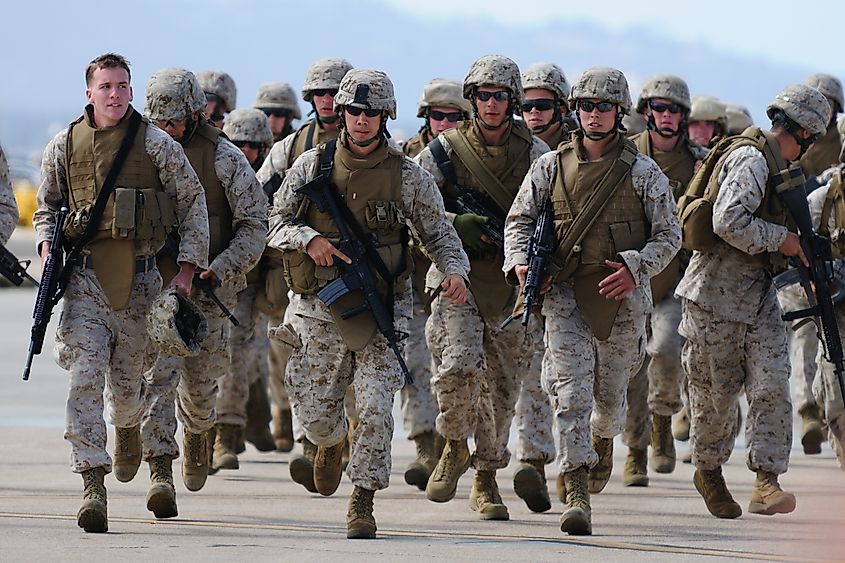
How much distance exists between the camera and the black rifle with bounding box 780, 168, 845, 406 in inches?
389

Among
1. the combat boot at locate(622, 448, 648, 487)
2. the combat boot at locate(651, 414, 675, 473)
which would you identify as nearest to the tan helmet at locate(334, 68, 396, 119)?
the combat boot at locate(622, 448, 648, 487)

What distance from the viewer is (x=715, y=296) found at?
10.1 meters

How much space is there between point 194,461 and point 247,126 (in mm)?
2703

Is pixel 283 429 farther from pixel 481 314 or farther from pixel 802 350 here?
pixel 802 350

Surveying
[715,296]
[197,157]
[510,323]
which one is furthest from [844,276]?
[197,157]

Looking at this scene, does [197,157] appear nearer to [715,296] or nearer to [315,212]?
[315,212]

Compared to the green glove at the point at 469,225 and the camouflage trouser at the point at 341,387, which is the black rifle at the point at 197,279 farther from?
the green glove at the point at 469,225

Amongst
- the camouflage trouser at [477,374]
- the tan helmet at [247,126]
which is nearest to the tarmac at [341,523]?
the camouflage trouser at [477,374]

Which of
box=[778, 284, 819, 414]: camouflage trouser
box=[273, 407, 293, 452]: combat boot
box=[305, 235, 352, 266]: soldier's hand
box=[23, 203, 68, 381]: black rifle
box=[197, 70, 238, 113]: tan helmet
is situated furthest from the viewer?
box=[273, 407, 293, 452]: combat boot

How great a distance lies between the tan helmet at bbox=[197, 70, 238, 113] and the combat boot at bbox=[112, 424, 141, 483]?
136 inches

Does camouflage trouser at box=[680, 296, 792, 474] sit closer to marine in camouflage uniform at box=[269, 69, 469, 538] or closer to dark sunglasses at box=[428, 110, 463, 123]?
marine in camouflage uniform at box=[269, 69, 469, 538]

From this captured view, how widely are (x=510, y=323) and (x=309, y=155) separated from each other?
1.60 m

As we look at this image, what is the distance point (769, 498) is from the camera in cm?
1000

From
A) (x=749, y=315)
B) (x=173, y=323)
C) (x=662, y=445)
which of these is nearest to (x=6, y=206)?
(x=173, y=323)
